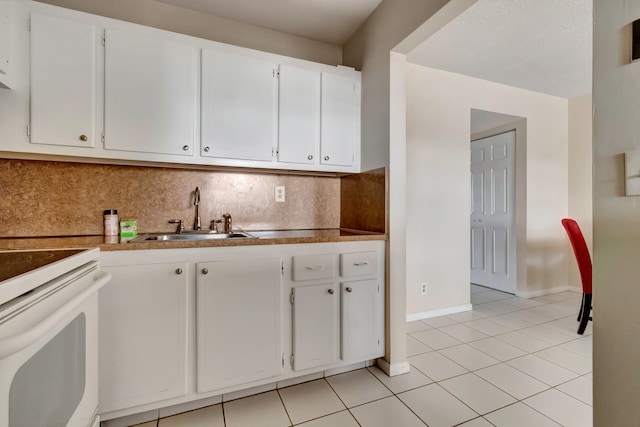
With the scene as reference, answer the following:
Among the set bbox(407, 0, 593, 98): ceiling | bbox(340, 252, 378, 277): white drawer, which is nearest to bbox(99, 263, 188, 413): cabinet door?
bbox(340, 252, 378, 277): white drawer

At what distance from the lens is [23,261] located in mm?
851

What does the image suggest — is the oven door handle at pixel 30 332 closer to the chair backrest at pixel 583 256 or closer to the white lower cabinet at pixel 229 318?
the white lower cabinet at pixel 229 318

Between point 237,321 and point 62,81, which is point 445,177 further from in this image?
point 62,81

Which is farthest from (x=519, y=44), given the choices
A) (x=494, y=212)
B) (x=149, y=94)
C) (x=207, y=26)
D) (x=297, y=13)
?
Answer: (x=149, y=94)

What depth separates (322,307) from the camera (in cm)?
176

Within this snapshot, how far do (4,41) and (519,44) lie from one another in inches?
133

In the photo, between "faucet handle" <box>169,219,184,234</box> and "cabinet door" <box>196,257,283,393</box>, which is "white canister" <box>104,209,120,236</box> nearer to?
"faucet handle" <box>169,219,184,234</box>

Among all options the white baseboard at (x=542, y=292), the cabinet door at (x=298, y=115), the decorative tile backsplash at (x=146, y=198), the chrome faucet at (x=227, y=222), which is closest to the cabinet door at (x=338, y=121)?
the cabinet door at (x=298, y=115)

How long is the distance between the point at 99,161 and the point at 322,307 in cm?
162

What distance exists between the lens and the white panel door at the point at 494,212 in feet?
12.0

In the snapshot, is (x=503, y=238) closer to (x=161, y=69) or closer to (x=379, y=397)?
(x=379, y=397)

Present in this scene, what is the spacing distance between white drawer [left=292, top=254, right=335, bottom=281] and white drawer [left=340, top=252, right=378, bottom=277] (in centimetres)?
8

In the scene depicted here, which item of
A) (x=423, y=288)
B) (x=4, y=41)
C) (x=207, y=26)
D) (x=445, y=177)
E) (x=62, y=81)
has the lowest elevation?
(x=423, y=288)

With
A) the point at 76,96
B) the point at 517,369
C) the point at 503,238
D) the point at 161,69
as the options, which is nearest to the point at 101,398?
the point at 76,96
